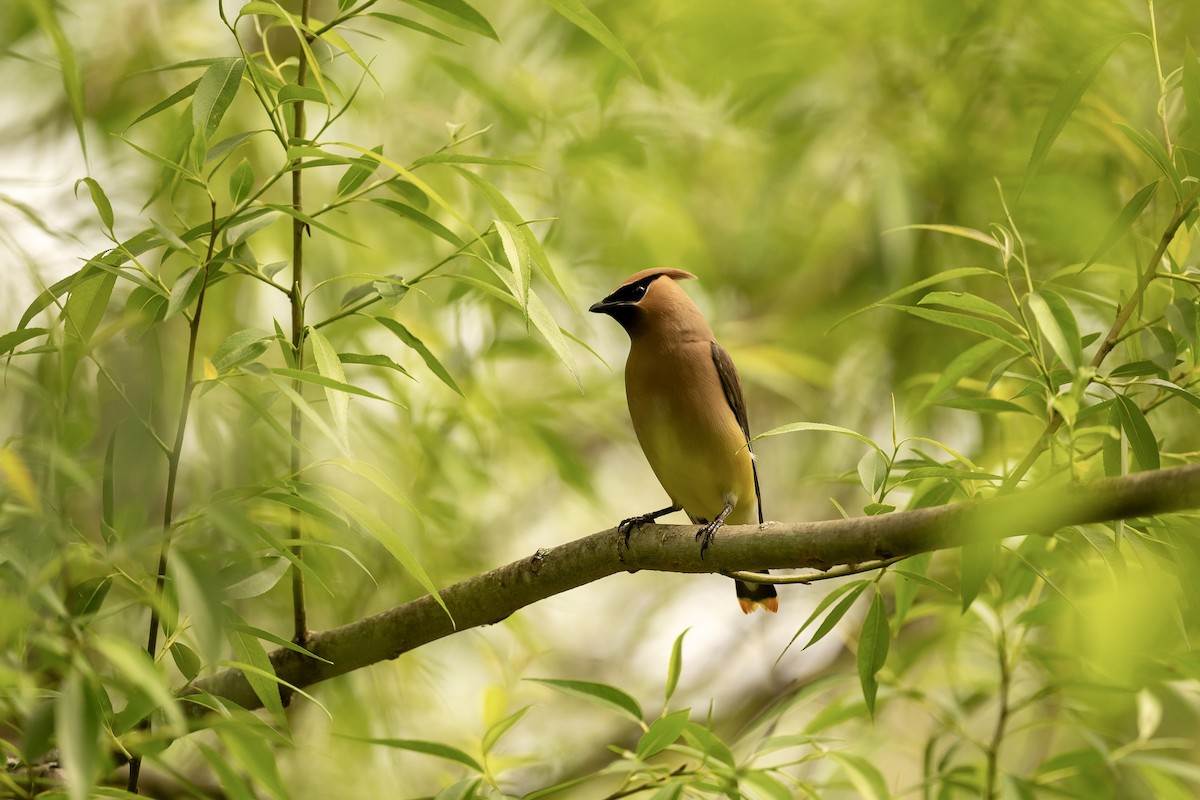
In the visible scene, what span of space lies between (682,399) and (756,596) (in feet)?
2.64

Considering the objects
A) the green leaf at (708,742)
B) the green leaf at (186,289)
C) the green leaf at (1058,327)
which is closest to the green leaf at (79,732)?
the green leaf at (186,289)

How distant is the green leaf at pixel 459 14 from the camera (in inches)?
75.3

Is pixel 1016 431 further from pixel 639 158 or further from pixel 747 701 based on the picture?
pixel 747 701

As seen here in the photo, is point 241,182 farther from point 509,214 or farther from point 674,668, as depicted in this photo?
point 674,668

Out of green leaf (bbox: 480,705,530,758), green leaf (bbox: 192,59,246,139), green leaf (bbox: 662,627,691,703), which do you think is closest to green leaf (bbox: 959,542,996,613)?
A: green leaf (bbox: 662,627,691,703)

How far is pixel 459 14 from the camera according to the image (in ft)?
6.34

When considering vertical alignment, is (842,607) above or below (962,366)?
below

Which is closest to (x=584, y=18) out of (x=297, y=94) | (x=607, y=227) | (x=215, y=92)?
(x=297, y=94)

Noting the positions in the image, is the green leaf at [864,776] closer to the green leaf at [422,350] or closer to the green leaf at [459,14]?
the green leaf at [422,350]

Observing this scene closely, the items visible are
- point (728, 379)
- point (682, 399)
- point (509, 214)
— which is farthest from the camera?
point (728, 379)

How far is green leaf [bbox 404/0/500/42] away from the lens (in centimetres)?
191

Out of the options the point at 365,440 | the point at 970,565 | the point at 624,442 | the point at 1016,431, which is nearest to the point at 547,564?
the point at 970,565

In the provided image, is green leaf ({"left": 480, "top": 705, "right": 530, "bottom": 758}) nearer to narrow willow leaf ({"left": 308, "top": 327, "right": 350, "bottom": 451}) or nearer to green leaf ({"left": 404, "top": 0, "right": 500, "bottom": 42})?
narrow willow leaf ({"left": 308, "top": 327, "right": 350, "bottom": 451})

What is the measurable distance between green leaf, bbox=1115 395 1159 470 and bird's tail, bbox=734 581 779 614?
77.0 inches
